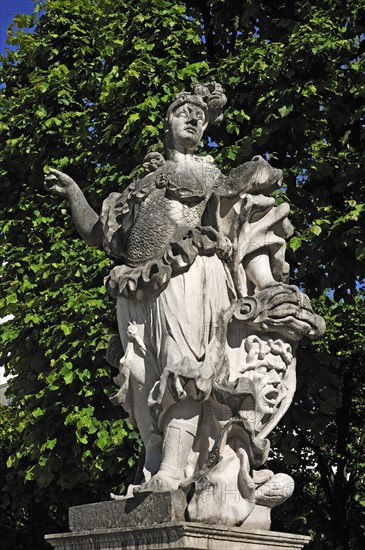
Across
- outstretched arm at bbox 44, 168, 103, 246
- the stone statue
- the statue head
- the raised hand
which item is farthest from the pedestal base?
the statue head

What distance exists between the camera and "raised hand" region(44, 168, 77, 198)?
8086mm

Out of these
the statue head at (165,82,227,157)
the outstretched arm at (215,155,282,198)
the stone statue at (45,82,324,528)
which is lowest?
the stone statue at (45,82,324,528)

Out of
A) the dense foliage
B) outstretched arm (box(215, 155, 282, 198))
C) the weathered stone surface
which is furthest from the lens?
the dense foliage

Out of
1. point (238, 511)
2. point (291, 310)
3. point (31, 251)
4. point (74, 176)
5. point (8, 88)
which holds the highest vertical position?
point (8, 88)

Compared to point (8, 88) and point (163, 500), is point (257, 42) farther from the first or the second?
point (163, 500)

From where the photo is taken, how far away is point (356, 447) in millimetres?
19438

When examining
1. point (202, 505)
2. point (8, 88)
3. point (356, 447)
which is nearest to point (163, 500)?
point (202, 505)

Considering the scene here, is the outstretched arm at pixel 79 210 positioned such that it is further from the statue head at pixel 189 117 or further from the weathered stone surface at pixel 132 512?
the weathered stone surface at pixel 132 512

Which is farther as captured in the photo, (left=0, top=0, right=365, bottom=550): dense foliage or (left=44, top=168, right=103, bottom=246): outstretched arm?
(left=0, top=0, right=365, bottom=550): dense foliage

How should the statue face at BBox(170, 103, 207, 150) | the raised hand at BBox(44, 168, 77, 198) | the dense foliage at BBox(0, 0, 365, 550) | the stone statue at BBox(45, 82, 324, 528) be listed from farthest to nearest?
the dense foliage at BBox(0, 0, 365, 550) → the raised hand at BBox(44, 168, 77, 198) → the statue face at BBox(170, 103, 207, 150) → the stone statue at BBox(45, 82, 324, 528)

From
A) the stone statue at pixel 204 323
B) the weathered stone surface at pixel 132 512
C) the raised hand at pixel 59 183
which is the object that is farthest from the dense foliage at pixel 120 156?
the weathered stone surface at pixel 132 512

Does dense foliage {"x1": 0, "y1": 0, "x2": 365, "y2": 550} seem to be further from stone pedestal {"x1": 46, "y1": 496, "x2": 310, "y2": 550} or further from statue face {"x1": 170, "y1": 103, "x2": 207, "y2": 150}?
stone pedestal {"x1": 46, "y1": 496, "x2": 310, "y2": 550}

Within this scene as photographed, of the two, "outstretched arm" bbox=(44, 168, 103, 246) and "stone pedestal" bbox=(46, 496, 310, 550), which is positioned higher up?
"outstretched arm" bbox=(44, 168, 103, 246)

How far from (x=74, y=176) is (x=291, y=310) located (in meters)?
9.53
